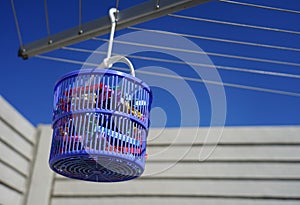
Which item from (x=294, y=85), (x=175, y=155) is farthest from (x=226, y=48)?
(x=175, y=155)

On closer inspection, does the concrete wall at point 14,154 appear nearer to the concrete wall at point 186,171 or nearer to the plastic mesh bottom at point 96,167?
the concrete wall at point 186,171

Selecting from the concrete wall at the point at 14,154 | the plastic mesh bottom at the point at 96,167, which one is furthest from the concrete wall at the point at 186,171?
the plastic mesh bottom at the point at 96,167

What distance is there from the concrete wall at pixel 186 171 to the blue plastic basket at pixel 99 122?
1.47 metres

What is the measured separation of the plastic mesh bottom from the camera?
4.30 feet

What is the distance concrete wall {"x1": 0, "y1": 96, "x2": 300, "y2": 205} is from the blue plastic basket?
58.0 inches

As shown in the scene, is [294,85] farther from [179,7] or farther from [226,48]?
[179,7]

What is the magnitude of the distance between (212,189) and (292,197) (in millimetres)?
474

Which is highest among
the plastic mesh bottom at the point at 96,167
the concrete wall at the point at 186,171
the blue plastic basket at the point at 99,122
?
the concrete wall at the point at 186,171

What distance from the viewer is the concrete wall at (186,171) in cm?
279

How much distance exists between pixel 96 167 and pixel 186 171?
5.27 feet

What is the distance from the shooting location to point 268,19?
228 centimetres

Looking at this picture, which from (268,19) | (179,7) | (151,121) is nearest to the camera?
(151,121)

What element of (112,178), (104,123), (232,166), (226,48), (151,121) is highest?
(226,48)

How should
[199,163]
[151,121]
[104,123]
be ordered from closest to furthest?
[104,123], [151,121], [199,163]
